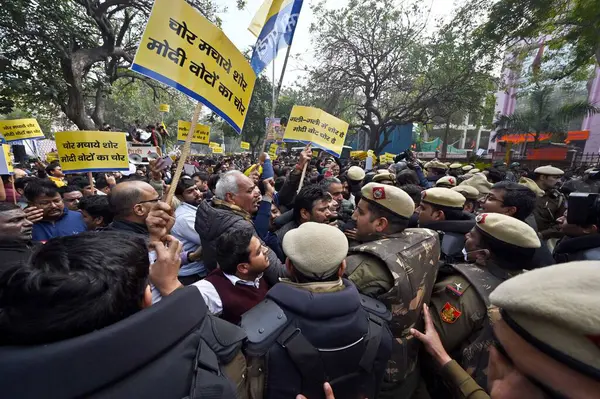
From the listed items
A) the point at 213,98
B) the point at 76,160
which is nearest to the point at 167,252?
the point at 213,98

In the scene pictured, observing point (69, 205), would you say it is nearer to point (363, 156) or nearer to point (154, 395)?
point (154, 395)

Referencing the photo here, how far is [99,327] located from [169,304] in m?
0.18

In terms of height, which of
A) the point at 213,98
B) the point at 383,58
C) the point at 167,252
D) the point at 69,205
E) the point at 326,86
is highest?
the point at 383,58

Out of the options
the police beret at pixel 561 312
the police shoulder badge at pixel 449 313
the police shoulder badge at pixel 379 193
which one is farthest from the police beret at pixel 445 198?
the police beret at pixel 561 312

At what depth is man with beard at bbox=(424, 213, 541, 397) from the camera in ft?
5.48

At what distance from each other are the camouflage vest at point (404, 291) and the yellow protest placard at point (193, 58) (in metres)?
1.49

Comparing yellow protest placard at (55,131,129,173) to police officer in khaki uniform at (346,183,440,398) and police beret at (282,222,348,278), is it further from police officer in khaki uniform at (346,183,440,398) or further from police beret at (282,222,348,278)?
police officer in khaki uniform at (346,183,440,398)

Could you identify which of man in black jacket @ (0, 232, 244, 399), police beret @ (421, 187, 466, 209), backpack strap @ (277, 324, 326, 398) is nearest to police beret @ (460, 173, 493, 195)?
police beret @ (421, 187, 466, 209)

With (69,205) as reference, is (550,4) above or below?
above

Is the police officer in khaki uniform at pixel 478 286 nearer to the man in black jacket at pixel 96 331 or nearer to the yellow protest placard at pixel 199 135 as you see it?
the man in black jacket at pixel 96 331

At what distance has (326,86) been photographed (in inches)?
704

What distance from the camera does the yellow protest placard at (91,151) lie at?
3.85 metres

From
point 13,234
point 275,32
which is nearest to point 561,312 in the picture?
point 13,234

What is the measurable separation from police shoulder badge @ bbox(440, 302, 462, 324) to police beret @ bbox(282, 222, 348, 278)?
806 mm
